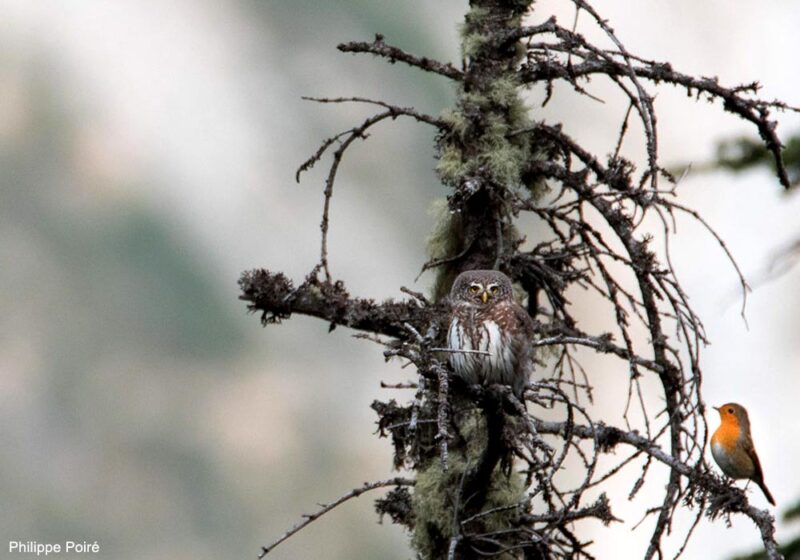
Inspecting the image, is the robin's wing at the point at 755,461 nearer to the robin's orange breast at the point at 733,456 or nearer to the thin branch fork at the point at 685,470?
the robin's orange breast at the point at 733,456

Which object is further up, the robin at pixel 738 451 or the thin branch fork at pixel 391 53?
the thin branch fork at pixel 391 53

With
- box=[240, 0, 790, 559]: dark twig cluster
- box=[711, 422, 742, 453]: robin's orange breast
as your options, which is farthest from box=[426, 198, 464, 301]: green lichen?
box=[711, 422, 742, 453]: robin's orange breast

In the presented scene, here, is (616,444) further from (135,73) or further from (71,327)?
(135,73)

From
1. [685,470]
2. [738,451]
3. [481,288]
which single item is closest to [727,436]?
[738,451]

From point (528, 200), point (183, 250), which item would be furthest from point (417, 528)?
point (183, 250)

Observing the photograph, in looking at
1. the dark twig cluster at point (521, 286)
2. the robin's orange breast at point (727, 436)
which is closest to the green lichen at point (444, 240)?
the dark twig cluster at point (521, 286)

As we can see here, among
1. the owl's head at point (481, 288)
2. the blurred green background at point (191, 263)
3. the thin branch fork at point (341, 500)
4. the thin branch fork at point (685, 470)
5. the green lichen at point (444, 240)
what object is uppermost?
the blurred green background at point (191, 263)

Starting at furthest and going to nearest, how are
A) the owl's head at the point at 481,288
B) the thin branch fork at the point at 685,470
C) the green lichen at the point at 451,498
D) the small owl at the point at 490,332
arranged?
1. the green lichen at the point at 451,498
2. the owl's head at the point at 481,288
3. the small owl at the point at 490,332
4. the thin branch fork at the point at 685,470
